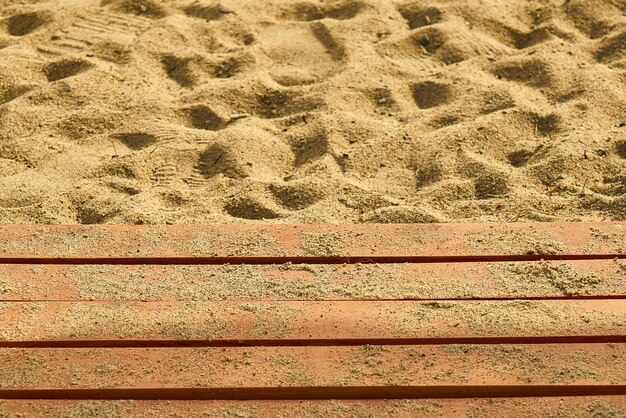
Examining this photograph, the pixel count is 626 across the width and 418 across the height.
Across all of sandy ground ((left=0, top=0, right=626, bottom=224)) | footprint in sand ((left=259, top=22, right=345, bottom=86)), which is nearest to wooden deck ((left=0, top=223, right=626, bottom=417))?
sandy ground ((left=0, top=0, right=626, bottom=224))

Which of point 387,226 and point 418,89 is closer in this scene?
point 387,226

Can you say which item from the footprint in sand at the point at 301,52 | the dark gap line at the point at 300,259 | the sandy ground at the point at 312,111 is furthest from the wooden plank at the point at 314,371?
the footprint in sand at the point at 301,52

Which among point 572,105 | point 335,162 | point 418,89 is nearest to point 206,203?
point 335,162

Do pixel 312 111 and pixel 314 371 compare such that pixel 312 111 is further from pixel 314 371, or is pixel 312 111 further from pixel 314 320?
pixel 314 371

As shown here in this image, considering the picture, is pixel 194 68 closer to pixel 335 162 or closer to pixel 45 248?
pixel 335 162

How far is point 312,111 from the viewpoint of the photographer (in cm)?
335

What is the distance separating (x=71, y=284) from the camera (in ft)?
7.55

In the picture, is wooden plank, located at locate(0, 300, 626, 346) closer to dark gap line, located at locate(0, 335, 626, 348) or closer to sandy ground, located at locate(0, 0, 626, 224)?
dark gap line, located at locate(0, 335, 626, 348)

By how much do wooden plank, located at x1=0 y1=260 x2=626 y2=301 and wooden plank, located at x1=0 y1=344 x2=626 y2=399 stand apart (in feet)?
0.72

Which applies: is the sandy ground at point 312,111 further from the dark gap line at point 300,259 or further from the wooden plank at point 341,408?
the wooden plank at point 341,408

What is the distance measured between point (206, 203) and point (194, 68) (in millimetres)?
991

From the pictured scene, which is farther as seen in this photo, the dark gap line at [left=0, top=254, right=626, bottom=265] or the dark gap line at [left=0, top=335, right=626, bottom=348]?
the dark gap line at [left=0, top=254, right=626, bottom=265]

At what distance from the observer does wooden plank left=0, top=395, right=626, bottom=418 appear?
1853mm

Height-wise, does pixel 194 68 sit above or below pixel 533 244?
below
